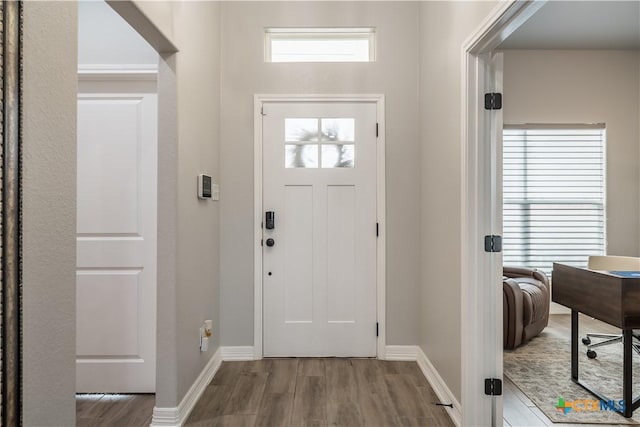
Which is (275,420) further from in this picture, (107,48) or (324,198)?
(107,48)

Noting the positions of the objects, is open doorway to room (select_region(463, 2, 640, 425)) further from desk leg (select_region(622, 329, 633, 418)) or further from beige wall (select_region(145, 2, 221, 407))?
beige wall (select_region(145, 2, 221, 407))

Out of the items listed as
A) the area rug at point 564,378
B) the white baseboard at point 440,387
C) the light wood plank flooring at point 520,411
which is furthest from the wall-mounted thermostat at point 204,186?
the area rug at point 564,378

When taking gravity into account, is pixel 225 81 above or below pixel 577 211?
above

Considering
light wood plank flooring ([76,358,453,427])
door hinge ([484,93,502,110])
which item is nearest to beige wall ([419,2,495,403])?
door hinge ([484,93,502,110])

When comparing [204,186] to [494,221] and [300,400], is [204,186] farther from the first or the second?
[494,221]

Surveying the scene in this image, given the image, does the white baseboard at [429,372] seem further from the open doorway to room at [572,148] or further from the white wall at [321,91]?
the open doorway to room at [572,148]

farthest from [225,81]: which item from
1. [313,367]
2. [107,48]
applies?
[313,367]

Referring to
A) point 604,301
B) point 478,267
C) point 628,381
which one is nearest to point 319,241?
point 478,267

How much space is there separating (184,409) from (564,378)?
256 cm

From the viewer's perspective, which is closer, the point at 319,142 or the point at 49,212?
the point at 49,212

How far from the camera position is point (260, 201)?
3152 millimetres

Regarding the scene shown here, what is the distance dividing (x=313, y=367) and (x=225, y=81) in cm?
234

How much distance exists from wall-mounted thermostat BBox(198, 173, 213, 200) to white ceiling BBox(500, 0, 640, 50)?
10.6ft

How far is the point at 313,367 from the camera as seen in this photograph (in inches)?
116
